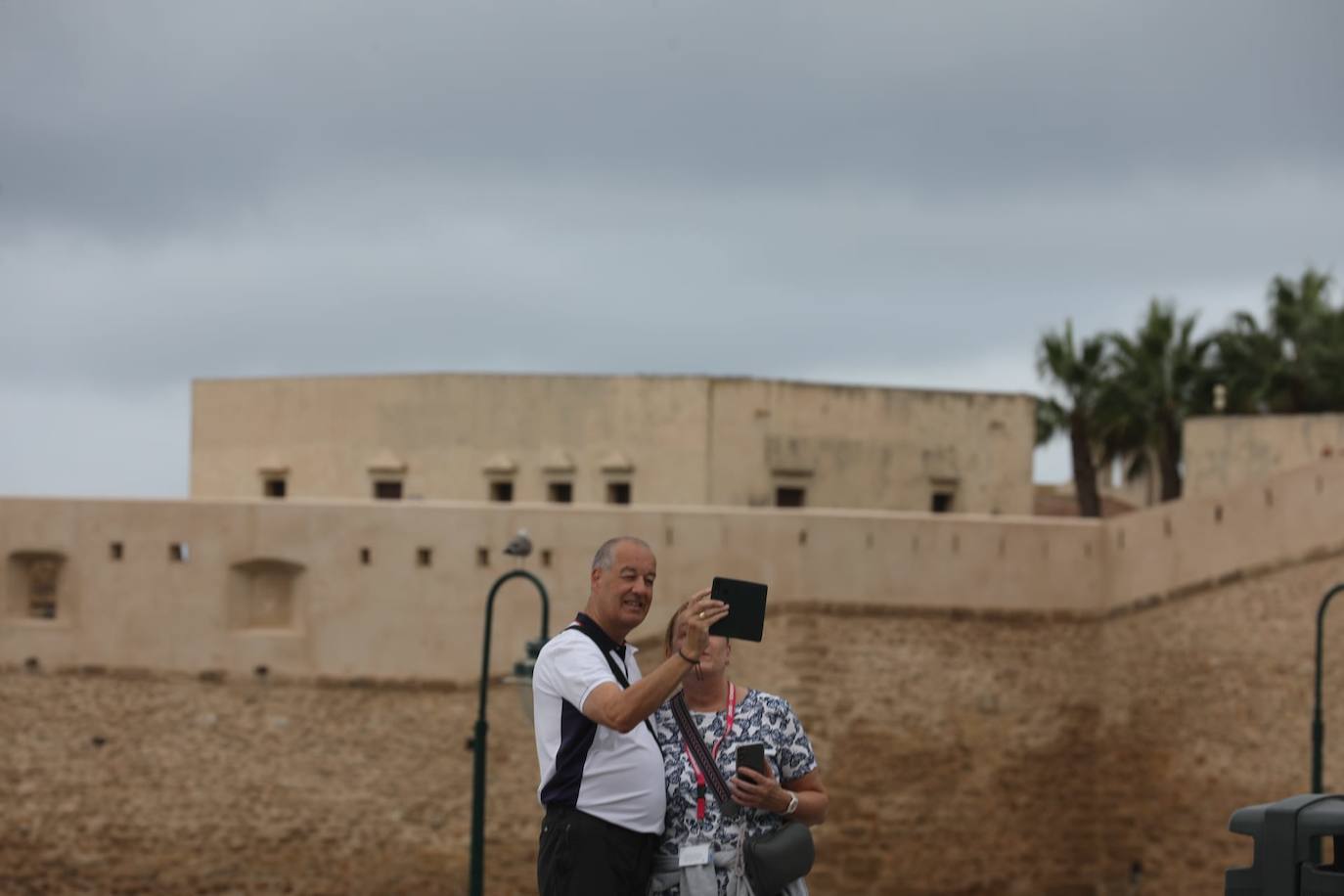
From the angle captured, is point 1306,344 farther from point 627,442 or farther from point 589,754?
point 589,754

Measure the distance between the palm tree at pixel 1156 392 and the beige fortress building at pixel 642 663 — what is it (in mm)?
7574

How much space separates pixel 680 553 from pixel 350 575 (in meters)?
3.02

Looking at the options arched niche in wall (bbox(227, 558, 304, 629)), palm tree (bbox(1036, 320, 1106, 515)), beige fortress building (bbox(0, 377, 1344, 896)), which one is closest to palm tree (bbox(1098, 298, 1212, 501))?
palm tree (bbox(1036, 320, 1106, 515))

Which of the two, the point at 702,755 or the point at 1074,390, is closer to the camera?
the point at 702,755

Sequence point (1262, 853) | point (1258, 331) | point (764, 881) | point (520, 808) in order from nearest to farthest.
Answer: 1. point (1262, 853)
2. point (764, 881)
3. point (520, 808)
4. point (1258, 331)

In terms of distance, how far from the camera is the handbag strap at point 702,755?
4496 mm

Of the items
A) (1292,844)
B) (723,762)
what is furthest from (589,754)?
(1292,844)

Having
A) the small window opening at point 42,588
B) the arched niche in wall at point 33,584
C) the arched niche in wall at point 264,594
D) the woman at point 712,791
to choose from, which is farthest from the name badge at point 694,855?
the small window opening at point 42,588

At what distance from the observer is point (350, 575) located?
56.3 ft

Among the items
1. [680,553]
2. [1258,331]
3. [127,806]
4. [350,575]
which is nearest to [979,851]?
[680,553]

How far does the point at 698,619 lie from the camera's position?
168 inches

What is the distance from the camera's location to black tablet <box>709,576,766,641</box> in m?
4.31

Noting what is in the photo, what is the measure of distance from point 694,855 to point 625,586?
67cm

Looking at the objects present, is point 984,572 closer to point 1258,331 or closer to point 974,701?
point 974,701
